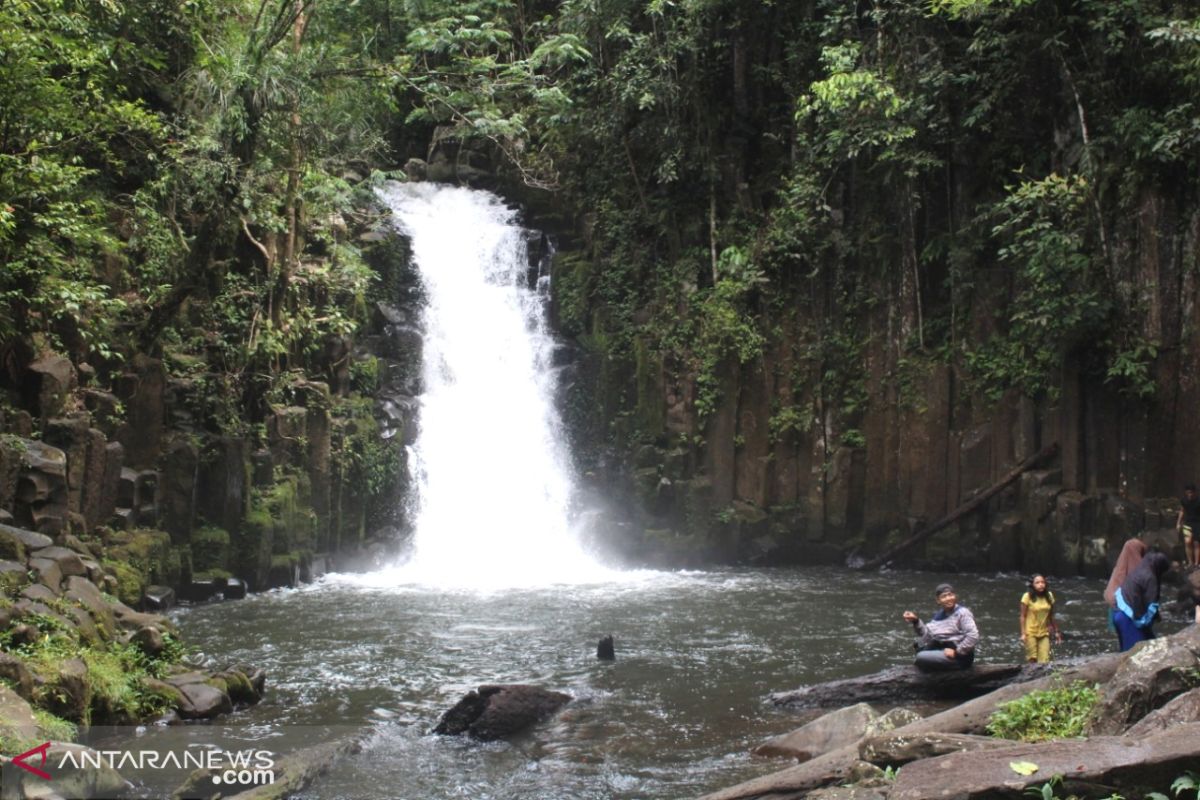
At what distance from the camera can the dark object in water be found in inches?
526

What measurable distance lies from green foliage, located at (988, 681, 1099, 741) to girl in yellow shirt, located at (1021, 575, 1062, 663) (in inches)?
139

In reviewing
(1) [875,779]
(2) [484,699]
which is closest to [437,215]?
(2) [484,699]

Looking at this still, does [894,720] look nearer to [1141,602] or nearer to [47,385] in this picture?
[1141,602]

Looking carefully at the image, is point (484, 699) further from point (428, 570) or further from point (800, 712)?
point (428, 570)

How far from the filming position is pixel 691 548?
2262 cm

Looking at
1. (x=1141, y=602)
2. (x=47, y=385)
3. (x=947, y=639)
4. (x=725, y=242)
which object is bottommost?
(x=947, y=639)

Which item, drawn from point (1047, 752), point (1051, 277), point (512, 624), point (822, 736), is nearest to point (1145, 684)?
point (1047, 752)

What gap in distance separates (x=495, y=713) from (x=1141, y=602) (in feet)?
20.7

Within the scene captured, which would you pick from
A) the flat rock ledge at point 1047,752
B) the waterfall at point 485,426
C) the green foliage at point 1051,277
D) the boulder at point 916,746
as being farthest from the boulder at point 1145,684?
the waterfall at point 485,426

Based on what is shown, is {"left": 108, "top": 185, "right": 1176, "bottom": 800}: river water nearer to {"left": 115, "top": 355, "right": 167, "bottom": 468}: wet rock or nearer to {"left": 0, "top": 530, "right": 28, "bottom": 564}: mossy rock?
{"left": 0, "top": 530, "right": 28, "bottom": 564}: mossy rock

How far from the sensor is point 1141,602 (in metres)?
10.2

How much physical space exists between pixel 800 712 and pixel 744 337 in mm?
13171

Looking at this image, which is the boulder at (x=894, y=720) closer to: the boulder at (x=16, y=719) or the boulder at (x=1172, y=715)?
the boulder at (x=1172, y=715)

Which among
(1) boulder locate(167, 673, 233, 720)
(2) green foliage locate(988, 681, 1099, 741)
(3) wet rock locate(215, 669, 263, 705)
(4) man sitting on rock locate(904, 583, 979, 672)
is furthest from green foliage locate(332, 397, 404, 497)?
(2) green foliage locate(988, 681, 1099, 741)
